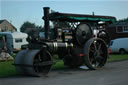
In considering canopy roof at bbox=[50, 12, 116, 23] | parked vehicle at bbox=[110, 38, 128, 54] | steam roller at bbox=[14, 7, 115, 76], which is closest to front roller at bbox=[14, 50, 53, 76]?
steam roller at bbox=[14, 7, 115, 76]

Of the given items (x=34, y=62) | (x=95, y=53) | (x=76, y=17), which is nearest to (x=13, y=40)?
(x=76, y=17)

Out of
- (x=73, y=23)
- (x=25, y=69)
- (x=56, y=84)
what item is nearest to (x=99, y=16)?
(x=73, y=23)

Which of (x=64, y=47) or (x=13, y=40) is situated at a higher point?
(x=64, y=47)

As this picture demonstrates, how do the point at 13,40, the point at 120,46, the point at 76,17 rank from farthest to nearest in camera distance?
the point at 13,40 < the point at 120,46 < the point at 76,17

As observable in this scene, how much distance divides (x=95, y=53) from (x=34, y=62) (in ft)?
12.1

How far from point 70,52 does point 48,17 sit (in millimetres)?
1992

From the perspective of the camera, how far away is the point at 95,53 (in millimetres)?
11828

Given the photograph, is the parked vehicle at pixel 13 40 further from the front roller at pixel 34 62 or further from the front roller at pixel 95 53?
the front roller at pixel 34 62

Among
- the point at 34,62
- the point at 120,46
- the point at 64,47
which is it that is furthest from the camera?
the point at 120,46

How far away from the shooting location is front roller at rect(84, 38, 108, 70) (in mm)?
11180

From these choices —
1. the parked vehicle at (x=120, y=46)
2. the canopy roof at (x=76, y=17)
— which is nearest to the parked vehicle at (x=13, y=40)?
the parked vehicle at (x=120, y=46)

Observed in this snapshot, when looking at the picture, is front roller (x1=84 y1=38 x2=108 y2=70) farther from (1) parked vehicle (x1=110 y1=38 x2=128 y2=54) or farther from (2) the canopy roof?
(1) parked vehicle (x1=110 y1=38 x2=128 y2=54)

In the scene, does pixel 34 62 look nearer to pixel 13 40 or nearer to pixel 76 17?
pixel 76 17

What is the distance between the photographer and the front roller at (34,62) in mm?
9062
